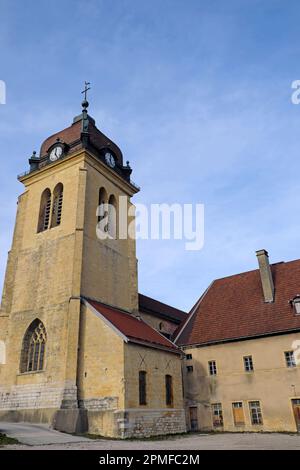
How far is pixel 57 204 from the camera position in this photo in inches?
981

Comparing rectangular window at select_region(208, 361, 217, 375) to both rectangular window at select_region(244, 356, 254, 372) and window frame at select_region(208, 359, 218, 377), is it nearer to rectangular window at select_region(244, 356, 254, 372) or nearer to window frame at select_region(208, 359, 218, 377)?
window frame at select_region(208, 359, 218, 377)

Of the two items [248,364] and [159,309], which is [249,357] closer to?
[248,364]

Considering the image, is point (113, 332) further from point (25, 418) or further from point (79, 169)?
point (79, 169)

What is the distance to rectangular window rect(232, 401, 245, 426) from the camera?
20.5 metres

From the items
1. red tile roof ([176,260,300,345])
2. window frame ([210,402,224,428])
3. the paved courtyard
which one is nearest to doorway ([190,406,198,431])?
window frame ([210,402,224,428])

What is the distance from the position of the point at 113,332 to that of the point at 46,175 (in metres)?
13.1

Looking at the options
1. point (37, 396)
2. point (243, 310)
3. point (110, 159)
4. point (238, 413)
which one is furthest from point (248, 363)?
point (110, 159)

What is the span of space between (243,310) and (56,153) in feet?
53.5

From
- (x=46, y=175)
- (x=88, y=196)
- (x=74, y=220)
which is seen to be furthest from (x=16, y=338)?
(x=46, y=175)

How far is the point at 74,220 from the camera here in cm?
2284

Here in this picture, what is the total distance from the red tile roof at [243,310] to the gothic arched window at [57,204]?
11.0m

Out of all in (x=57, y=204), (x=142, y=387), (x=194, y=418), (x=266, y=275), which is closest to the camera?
(x=142, y=387)

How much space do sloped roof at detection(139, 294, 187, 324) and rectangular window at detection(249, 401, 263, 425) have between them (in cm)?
938
